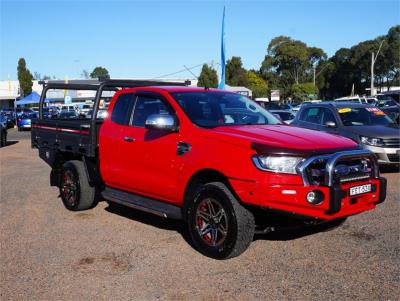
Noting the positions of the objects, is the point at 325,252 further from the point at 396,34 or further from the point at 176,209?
the point at 396,34

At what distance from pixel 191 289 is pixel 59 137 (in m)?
4.47

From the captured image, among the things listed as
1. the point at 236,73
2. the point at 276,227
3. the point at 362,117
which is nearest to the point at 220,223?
the point at 276,227

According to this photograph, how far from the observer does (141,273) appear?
16.3 feet

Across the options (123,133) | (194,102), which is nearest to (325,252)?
(194,102)

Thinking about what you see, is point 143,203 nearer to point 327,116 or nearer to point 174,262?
point 174,262

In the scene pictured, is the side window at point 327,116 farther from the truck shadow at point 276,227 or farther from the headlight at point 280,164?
the headlight at point 280,164

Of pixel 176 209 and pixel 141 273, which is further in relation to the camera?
pixel 176 209

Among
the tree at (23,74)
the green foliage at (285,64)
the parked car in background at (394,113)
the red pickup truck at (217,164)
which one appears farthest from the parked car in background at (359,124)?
the tree at (23,74)

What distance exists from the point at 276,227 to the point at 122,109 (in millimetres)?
2853

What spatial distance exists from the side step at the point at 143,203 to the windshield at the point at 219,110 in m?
1.09

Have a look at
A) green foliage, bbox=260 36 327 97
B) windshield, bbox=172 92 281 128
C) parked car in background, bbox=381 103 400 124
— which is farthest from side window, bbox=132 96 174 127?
green foliage, bbox=260 36 327 97

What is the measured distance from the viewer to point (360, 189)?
5.27 metres

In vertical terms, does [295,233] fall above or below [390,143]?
below

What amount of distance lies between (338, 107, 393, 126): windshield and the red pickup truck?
203 inches
